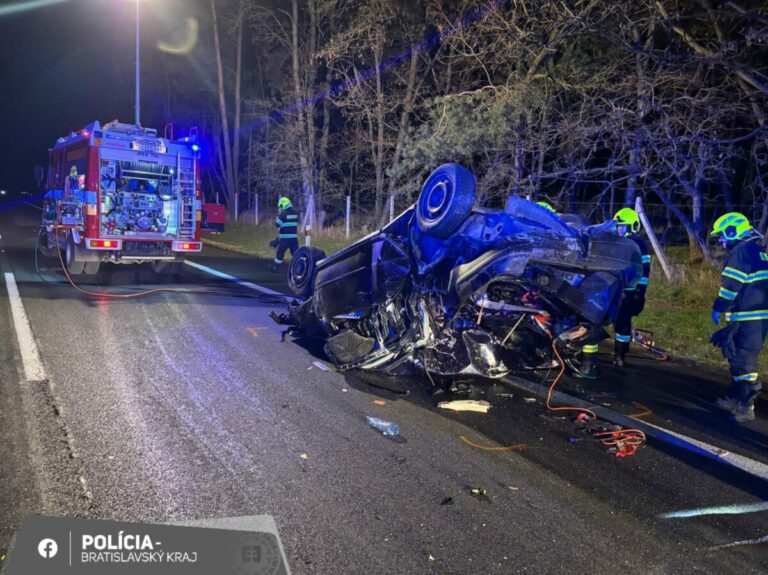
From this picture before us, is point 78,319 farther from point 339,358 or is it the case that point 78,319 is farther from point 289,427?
point 289,427

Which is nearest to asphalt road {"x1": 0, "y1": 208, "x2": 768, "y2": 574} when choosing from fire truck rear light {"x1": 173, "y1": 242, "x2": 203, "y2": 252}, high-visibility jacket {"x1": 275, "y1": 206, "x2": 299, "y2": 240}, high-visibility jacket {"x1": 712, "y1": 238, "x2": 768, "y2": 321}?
high-visibility jacket {"x1": 712, "y1": 238, "x2": 768, "y2": 321}

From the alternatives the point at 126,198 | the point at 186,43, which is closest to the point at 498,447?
the point at 126,198

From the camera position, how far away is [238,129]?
28.9m

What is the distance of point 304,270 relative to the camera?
7.04 metres

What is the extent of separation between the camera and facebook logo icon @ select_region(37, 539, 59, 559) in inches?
91.7

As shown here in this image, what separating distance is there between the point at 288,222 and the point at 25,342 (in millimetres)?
7004

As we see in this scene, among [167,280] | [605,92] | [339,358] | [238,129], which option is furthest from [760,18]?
[238,129]

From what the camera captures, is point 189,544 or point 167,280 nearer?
point 189,544

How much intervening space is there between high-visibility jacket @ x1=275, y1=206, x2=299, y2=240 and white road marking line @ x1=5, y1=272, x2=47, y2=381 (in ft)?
17.1

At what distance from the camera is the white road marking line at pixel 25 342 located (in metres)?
4.88

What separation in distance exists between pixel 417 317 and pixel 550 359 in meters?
1.44

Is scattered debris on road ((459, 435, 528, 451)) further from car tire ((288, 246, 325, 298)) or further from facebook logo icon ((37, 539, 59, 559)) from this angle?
car tire ((288, 246, 325, 298))

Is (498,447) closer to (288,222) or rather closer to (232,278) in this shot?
(232,278)

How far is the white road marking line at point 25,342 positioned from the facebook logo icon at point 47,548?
8.90 feet
